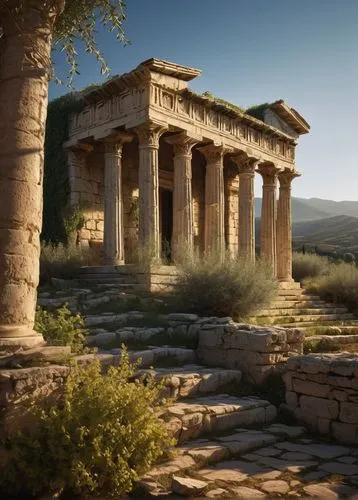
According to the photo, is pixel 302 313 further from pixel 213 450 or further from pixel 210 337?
pixel 213 450

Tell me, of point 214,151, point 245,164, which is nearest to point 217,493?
point 214,151

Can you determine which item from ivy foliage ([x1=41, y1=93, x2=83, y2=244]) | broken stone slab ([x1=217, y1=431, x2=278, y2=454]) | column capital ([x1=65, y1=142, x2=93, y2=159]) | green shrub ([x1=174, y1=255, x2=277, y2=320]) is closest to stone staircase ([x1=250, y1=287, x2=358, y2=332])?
green shrub ([x1=174, y1=255, x2=277, y2=320])

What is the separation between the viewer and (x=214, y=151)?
15344 mm

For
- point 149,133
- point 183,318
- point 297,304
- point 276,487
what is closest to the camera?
point 276,487

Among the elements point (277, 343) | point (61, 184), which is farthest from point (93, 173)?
point (277, 343)

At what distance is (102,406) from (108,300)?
6308 mm

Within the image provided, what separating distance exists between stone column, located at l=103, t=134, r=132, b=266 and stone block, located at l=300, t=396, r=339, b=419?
828 cm

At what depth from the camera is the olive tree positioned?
4836 mm

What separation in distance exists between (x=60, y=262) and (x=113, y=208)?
6.98ft

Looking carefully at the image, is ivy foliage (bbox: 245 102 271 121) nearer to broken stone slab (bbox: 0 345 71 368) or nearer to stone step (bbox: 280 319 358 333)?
stone step (bbox: 280 319 358 333)

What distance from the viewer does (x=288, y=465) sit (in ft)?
14.6

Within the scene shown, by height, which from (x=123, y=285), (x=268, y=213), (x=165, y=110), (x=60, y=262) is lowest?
(x=123, y=285)

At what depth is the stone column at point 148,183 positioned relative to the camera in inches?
508

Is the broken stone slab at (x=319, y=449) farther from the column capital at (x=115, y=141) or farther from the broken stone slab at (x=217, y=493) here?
the column capital at (x=115, y=141)
